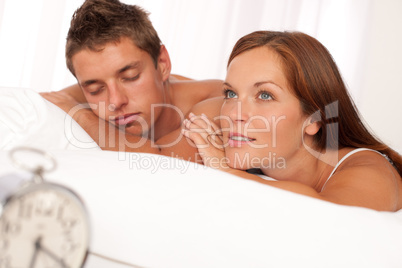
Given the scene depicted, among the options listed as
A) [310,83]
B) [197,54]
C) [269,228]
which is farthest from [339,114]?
[197,54]

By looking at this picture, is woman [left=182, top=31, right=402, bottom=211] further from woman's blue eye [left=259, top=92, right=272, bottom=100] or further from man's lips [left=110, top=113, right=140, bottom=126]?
man's lips [left=110, top=113, right=140, bottom=126]

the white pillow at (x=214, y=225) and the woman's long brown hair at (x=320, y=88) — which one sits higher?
the woman's long brown hair at (x=320, y=88)

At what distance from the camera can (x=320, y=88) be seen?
1.62m

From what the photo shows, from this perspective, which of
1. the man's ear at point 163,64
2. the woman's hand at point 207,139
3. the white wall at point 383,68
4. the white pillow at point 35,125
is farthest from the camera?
the white wall at point 383,68

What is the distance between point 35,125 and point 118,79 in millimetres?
533

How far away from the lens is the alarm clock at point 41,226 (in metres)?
0.71

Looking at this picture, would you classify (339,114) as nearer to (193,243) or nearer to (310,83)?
(310,83)

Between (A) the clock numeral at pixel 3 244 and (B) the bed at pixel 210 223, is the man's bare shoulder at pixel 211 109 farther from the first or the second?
(A) the clock numeral at pixel 3 244

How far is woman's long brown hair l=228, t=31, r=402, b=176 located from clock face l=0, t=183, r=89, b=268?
1054 mm

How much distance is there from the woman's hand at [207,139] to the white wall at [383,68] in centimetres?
228

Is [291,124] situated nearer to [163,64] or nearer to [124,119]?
[124,119]

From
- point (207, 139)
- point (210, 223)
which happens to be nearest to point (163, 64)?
point (207, 139)

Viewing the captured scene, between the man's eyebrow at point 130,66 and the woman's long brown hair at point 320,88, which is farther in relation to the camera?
the man's eyebrow at point 130,66

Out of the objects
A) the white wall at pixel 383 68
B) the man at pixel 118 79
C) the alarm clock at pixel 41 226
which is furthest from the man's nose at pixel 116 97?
the white wall at pixel 383 68
